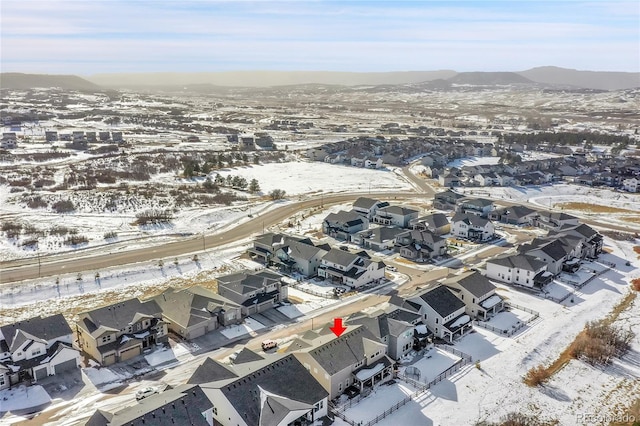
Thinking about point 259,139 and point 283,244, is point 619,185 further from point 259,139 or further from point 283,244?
point 259,139

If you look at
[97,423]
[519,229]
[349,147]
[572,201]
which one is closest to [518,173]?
[572,201]

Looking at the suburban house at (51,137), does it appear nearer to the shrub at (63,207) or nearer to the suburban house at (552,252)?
the shrub at (63,207)

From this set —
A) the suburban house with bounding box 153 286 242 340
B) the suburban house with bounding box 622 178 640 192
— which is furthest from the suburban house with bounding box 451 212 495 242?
the suburban house with bounding box 622 178 640 192

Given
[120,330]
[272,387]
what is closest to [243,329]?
[120,330]

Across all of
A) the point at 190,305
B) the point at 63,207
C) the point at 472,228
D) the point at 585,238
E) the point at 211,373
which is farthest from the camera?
the point at 63,207

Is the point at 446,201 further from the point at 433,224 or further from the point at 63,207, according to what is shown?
the point at 63,207

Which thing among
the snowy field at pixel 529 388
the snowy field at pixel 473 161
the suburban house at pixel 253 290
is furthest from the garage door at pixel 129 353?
the snowy field at pixel 473 161
